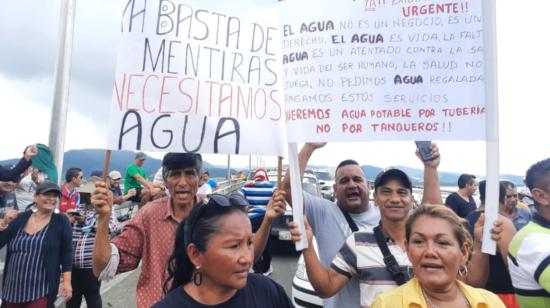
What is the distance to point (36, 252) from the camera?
3789mm

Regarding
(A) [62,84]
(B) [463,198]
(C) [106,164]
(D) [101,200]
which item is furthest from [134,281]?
(B) [463,198]

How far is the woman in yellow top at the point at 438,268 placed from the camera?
1.77 m

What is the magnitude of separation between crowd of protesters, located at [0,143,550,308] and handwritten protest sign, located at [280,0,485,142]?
0.42 m

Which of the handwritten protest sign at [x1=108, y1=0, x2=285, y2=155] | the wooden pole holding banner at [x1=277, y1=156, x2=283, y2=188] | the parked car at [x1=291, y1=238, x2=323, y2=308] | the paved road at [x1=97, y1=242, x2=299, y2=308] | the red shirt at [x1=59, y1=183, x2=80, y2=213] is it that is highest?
the handwritten protest sign at [x1=108, y1=0, x2=285, y2=155]

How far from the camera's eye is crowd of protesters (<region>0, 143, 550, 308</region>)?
1.72 meters

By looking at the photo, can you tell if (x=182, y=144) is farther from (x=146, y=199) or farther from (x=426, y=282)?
(x=146, y=199)

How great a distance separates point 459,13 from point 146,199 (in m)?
4.13

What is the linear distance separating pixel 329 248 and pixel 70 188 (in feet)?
16.2

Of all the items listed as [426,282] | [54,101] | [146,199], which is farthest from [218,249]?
[54,101]

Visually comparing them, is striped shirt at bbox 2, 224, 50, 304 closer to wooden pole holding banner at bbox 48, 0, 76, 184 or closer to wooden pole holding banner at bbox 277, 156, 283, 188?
wooden pole holding banner at bbox 48, 0, 76, 184

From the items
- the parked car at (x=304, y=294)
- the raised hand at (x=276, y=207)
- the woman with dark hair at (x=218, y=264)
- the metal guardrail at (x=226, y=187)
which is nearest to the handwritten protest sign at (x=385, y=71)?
the raised hand at (x=276, y=207)

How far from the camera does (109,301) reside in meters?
5.63

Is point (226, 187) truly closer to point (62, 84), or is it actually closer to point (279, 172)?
point (62, 84)

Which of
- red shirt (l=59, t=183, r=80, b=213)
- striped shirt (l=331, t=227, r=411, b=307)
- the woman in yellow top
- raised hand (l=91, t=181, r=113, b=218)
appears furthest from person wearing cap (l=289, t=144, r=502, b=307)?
red shirt (l=59, t=183, r=80, b=213)
